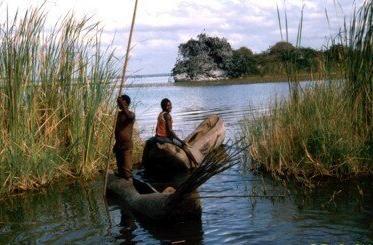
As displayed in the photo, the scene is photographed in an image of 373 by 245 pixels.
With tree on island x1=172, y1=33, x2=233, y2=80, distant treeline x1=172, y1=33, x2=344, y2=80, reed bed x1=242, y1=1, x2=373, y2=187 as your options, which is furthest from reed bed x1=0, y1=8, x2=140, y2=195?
tree on island x1=172, y1=33, x2=233, y2=80

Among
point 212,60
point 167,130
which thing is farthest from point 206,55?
point 167,130

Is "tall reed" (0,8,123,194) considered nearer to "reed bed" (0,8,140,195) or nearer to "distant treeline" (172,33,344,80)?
"reed bed" (0,8,140,195)

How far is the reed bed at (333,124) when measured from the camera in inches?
344

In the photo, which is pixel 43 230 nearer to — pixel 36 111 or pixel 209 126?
pixel 36 111

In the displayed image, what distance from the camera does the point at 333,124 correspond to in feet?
29.1

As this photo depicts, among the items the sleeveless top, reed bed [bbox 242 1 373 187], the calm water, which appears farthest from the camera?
the sleeveless top

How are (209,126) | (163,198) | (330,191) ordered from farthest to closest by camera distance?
(209,126) → (330,191) → (163,198)

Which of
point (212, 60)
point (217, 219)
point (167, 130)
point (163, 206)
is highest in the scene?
point (212, 60)

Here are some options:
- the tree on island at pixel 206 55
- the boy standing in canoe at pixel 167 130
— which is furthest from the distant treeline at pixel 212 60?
the boy standing in canoe at pixel 167 130

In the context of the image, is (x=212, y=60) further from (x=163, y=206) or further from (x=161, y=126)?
(x=163, y=206)

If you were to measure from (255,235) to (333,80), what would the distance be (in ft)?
13.9

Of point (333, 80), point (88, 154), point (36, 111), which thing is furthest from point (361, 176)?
point (36, 111)

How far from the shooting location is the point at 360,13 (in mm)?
8719

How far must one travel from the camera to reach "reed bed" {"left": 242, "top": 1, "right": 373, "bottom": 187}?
344 inches
